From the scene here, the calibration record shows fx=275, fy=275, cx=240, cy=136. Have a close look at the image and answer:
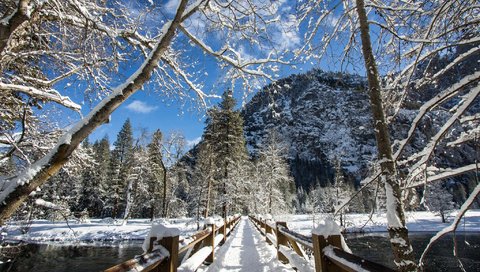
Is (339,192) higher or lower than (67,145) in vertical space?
higher

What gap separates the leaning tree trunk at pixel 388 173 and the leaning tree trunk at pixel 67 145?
7.95 ft

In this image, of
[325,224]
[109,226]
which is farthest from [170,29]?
[109,226]

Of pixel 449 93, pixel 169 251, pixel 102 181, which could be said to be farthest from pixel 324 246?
pixel 102 181

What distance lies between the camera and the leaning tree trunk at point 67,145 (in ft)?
7.64

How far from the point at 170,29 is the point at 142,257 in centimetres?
241

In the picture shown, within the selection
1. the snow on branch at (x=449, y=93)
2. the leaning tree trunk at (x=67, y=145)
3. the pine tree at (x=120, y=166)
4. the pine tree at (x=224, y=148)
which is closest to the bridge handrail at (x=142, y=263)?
the leaning tree trunk at (x=67, y=145)

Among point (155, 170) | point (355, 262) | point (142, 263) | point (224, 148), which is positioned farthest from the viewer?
point (155, 170)

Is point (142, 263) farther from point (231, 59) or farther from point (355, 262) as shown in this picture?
point (231, 59)

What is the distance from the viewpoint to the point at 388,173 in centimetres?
322

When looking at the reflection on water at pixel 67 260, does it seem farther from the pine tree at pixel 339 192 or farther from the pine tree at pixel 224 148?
the pine tree at pixel 339 192

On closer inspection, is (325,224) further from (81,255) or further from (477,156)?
(81,255)

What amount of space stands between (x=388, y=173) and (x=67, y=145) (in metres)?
3.41

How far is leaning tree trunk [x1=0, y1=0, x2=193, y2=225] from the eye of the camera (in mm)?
2328

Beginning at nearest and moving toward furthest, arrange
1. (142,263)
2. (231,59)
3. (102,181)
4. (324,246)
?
(142,263)
(324,246)
(231,59)
(102,181)
